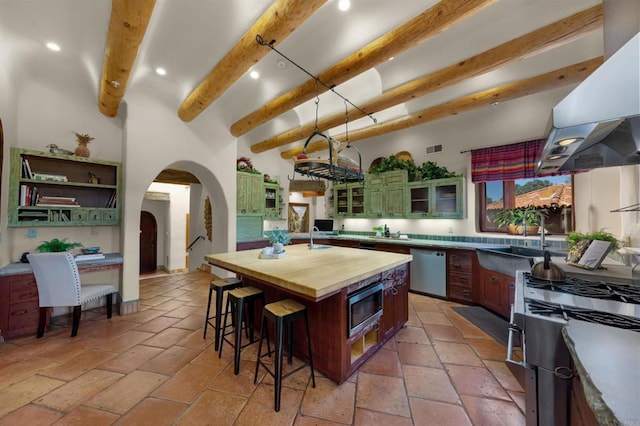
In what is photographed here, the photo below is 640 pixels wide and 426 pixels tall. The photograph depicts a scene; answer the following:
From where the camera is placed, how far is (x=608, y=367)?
24.9 inches

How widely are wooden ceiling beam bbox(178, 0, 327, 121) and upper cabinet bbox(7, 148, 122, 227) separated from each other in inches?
61.7

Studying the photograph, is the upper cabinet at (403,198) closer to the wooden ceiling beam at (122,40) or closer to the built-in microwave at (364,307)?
the built-in microwave at (364,307)

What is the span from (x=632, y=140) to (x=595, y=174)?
8.86 feet

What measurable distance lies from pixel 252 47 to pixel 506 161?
395cm

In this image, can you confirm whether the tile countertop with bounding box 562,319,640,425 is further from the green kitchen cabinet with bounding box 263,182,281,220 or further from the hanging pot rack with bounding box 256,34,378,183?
the green kitchen cabinet with bounding box 263,182,281,220

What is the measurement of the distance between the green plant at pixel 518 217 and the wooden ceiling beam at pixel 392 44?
9.58 ft

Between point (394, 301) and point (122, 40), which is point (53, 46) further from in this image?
point (394, 301)

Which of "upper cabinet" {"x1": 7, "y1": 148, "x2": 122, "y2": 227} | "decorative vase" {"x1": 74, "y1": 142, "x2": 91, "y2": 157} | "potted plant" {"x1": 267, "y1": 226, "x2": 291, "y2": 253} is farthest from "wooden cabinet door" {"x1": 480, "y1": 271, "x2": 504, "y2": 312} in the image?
"decorative vase" {"x1": 74, "y1": 142, "x2": 91, "y2": 157}

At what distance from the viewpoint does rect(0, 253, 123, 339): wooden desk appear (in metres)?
2.54

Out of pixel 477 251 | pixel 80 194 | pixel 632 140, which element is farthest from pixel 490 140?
pixel 80 194

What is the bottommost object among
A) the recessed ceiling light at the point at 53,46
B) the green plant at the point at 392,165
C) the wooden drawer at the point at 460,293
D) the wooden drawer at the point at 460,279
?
the wooden drawer at the point at 460,293

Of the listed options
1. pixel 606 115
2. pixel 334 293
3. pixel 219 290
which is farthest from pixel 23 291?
pixel 606 115

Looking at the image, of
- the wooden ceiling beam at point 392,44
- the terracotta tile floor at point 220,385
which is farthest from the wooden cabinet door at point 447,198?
the wooden ceiling beam at point 392,44

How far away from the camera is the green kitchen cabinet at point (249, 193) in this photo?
198 inches
